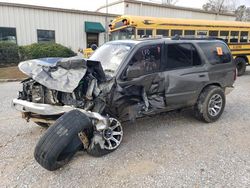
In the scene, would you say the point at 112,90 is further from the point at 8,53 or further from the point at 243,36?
the point at 8,53

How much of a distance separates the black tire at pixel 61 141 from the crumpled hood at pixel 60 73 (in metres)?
0.42

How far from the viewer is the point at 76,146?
3232mm

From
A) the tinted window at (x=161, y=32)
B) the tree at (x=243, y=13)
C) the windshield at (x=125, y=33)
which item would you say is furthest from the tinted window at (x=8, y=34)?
the tree at (x=243, y=13)

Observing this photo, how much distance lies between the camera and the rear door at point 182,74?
14.0ft

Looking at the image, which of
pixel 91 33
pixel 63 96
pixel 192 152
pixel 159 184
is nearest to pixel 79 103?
pixel 63 96

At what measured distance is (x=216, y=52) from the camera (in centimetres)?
498

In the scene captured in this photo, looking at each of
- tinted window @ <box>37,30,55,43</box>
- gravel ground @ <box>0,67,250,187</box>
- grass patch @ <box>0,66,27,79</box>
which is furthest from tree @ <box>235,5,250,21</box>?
gravel ground @ <box>0,67,250,187</box>

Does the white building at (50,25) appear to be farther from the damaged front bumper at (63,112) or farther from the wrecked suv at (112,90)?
the damaged front bumper at (63,112)

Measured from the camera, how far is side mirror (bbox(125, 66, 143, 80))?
12.5 ft

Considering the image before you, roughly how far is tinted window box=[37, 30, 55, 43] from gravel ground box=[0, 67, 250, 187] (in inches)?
513

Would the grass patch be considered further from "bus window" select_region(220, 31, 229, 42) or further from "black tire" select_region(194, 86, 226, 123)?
"bus window" select_region(220, 31, 229, 42)

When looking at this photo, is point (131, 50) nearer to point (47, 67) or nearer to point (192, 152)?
point (47, 67)

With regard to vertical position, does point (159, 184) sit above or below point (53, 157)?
below

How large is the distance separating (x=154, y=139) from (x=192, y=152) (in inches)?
28.9
